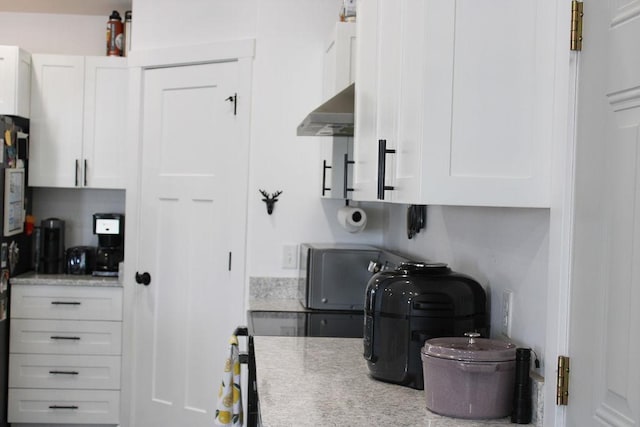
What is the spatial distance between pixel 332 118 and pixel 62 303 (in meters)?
2.40

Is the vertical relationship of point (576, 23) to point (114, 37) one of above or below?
below

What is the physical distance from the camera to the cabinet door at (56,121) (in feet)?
15.5

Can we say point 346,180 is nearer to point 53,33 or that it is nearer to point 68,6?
point 68,6

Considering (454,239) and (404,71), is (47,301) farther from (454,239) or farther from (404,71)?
(404,71)

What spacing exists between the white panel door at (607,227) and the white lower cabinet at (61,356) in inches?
133

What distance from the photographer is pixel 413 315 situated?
2.02 metres

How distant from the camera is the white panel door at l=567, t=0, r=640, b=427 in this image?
1.38 metres

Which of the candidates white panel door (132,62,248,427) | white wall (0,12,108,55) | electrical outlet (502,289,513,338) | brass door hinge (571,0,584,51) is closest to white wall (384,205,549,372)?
electrical outlet (502,289,513,338)

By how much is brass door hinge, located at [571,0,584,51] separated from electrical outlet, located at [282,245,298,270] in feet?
7.78

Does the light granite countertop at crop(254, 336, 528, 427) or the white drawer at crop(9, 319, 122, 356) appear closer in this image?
the light granite countertop at crop(254, 336, 528, 427)

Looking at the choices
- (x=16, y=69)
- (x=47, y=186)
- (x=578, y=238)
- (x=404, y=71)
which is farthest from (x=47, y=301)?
(x=578, y=238)

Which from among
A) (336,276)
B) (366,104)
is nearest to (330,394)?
(366,104)

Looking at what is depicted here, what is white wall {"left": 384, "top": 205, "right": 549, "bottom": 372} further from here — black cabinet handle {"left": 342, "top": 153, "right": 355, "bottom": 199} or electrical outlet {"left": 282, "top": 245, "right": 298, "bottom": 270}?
electrical outlet {"left": 282, "top": 245, "right": 298, "bottom": 270}

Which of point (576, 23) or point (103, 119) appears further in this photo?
point (103, 119)
